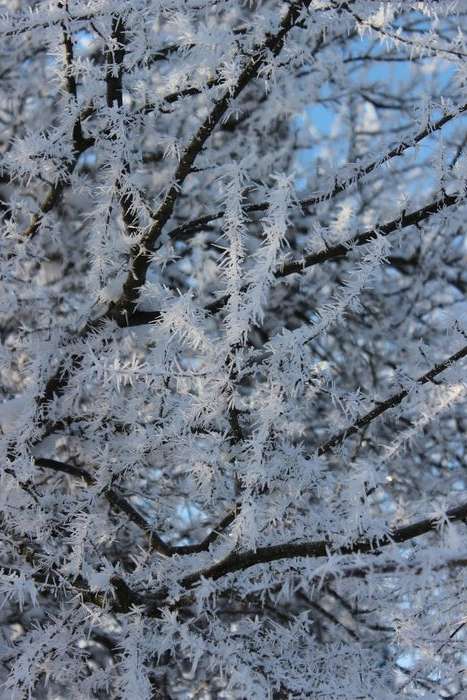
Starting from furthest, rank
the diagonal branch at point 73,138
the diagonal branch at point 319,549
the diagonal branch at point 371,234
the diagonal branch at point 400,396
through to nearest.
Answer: the diagonal branch at point 73,138 → the diagonal branch at point 371,234 → the diagonal branch at point 400,396 → the diagonal branch at point 319,549

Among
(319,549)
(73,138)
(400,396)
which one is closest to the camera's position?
(319,549)

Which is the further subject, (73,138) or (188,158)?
(73,138)

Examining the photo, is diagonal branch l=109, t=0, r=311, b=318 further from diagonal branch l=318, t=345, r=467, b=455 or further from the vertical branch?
diagonal branch l=318, t=345, r=467, b=455

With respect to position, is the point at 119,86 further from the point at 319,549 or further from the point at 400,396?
the point at 319,549

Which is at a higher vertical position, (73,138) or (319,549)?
(73,138)

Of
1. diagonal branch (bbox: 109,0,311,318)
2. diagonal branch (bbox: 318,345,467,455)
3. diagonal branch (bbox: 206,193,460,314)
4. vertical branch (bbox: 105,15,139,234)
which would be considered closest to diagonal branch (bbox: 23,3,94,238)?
vertical branch (bbox: 105,15,139,234)

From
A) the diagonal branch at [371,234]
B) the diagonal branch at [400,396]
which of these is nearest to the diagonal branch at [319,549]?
the diagonal branch at [400,396]

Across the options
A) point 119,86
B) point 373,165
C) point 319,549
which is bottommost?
point 319,549

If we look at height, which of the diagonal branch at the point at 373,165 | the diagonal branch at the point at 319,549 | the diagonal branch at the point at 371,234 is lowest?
the diagonal branch at the point at 319,549

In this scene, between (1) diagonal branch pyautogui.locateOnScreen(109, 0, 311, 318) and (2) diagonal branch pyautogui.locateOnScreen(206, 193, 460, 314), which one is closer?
(1) diagonal branch pyautogui.locateOnScreen(109, 0, 311, 318)

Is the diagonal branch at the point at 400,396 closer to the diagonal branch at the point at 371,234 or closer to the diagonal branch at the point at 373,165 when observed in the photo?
the diagonal branch at the point at 371,234

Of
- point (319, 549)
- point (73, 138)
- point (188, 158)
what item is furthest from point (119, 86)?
point (319, 549)

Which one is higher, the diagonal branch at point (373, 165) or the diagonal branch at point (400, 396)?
the diagonal branch at point (373, 165)
